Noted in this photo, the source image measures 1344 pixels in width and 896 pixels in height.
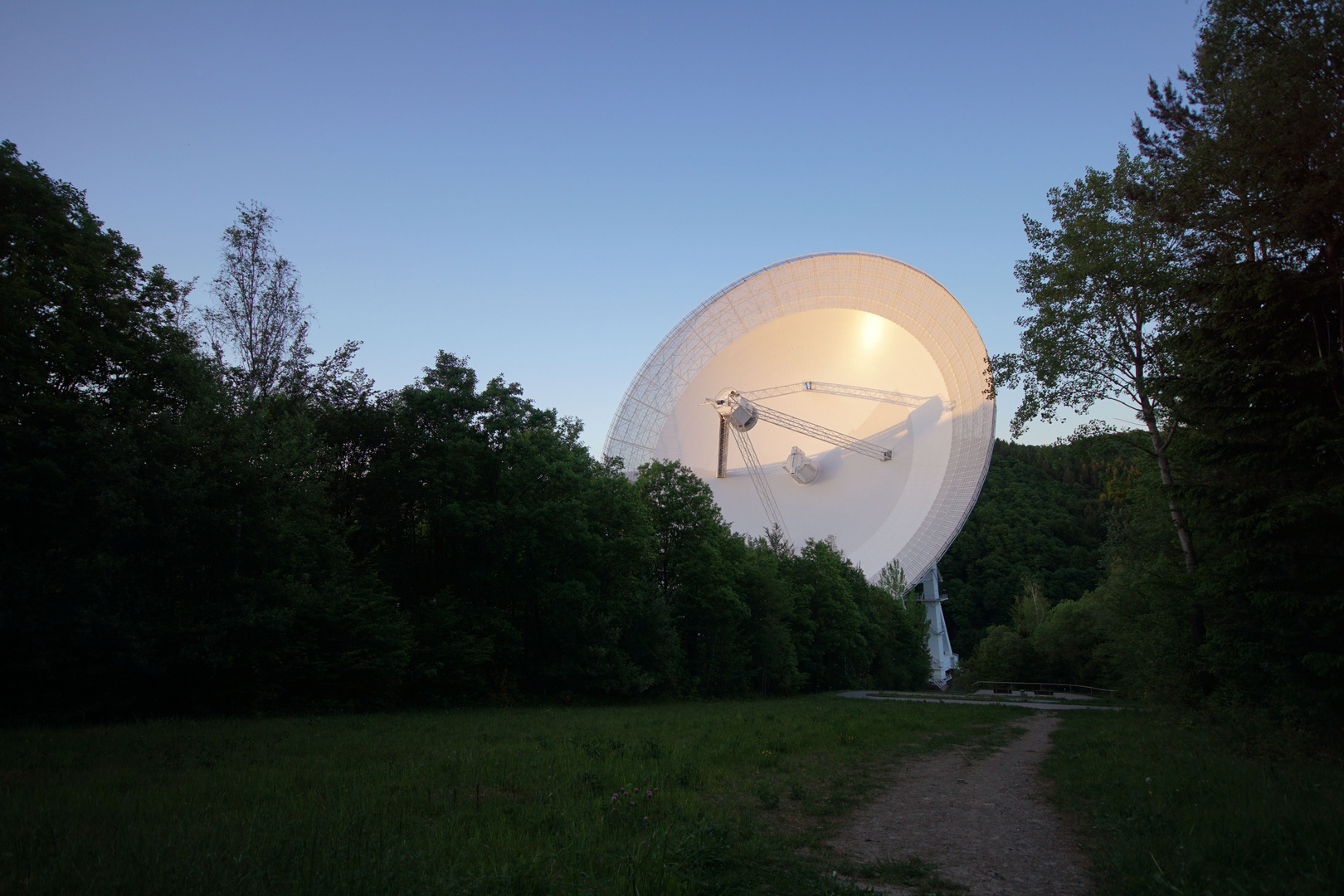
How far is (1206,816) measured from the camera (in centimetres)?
657

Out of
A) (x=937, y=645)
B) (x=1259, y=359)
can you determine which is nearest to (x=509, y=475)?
(x=1259, y=359)

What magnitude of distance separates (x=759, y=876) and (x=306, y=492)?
16702 millimetres

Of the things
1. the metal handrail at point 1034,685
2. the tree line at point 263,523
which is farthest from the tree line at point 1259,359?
the metal handrail at point 1034,685

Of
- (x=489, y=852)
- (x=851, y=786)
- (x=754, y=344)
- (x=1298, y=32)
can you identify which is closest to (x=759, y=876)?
(x=489, y=852)

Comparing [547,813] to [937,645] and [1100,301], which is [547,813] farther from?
[937,645]

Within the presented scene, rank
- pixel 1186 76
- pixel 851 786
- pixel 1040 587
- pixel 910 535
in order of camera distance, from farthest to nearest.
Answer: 1. pixel 1040 587
2. pixel 910 535
3. pixel 1186 76
4. pixel 851 786

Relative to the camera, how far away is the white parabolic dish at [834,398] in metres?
36.1

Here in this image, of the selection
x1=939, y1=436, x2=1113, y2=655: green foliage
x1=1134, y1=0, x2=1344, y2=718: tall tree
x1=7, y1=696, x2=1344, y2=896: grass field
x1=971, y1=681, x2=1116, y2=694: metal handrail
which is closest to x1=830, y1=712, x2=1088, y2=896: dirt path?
x1=7, y1=696, x2=1344, y2=896: grass field

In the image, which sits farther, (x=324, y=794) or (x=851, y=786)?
(x=851, y=786)

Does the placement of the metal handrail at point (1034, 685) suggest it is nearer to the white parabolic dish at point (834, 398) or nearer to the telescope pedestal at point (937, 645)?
the telescope pedestal at point (937, 645)

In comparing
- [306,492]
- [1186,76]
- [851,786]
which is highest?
[1186,76]

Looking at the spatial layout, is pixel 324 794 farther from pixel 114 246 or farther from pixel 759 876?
pixel 114 246

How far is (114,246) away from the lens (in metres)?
17.9

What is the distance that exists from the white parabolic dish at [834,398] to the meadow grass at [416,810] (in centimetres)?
2508
